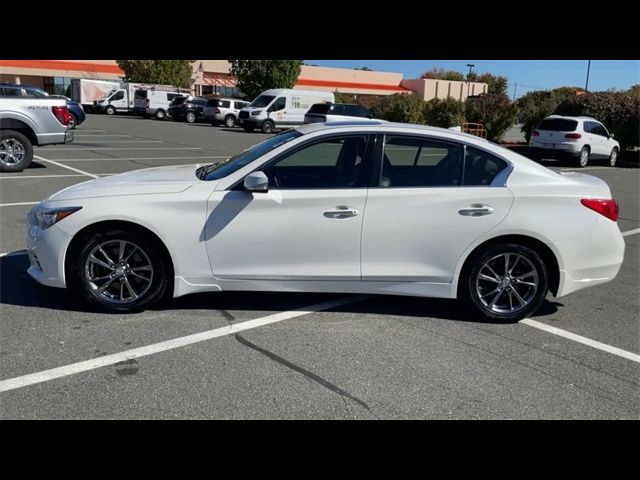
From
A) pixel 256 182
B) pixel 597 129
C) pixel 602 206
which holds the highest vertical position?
pixel 597 129

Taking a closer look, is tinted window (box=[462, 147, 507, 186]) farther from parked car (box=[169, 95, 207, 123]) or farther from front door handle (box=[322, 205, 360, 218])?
parked car (box=[169, 95, 207, 123])

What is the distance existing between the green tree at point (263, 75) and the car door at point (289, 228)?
4320cm

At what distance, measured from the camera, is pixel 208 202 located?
4.59 m

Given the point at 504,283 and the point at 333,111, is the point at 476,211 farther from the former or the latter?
the point at 333,111

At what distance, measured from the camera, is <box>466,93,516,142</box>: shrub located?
1137 inches

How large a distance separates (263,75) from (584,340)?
45.3 metres

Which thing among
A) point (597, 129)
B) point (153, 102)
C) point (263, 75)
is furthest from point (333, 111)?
point (263, 75)

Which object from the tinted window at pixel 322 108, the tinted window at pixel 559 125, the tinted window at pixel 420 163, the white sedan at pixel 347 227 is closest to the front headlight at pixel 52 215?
the white sedan at pixel 347 227

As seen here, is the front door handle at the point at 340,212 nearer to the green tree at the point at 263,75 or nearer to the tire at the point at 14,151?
the tire at the point at 14,151

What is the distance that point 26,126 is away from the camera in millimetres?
11727

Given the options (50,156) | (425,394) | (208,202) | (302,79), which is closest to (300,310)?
(208,202)

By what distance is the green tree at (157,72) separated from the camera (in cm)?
4969
